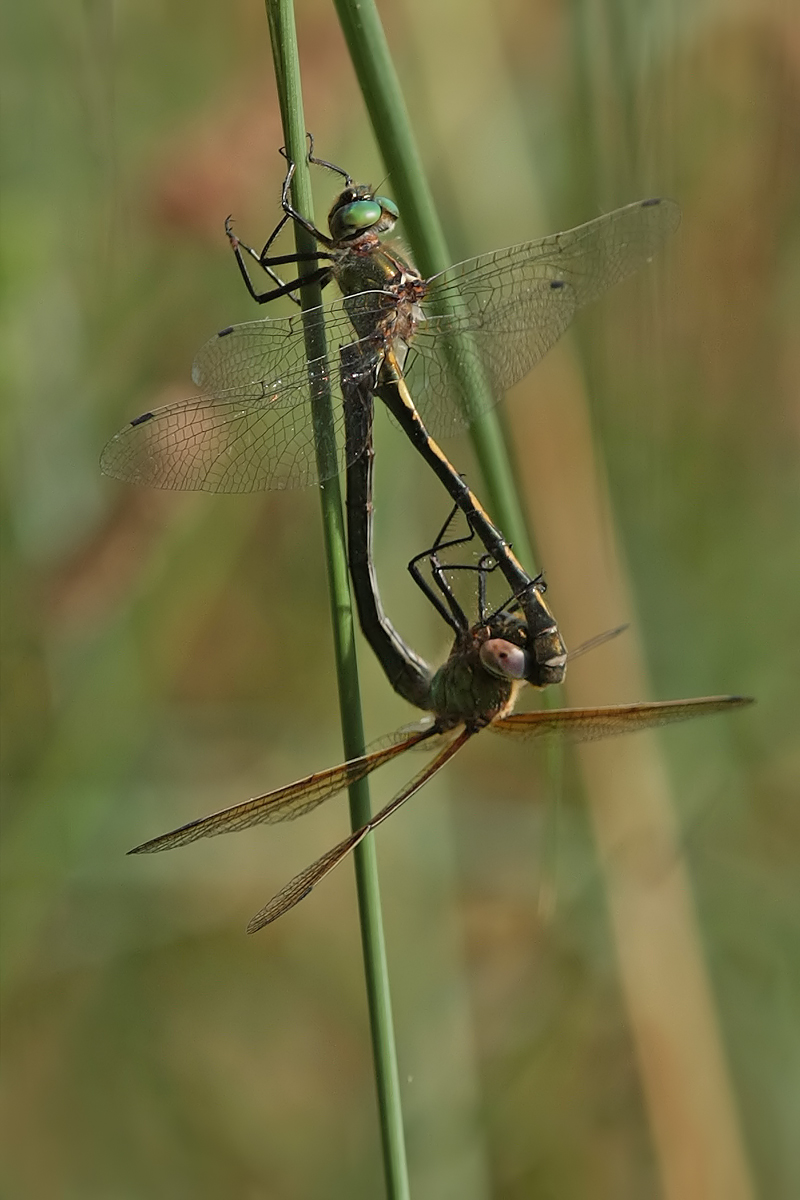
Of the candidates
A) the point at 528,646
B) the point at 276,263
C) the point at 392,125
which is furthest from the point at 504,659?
the point at 392,125

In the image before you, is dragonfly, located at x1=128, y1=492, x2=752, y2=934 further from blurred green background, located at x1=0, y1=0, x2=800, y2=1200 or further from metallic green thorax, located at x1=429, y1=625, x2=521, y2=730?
blurred green background, located at x1=0, y1=0, x2=800, y2=1200

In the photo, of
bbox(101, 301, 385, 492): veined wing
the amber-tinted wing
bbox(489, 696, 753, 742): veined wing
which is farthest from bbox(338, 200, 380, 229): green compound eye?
the amber-tinted wing

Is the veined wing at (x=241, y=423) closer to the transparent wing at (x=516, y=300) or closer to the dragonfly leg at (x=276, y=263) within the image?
the dragonfly leg at (x=276, y=263)

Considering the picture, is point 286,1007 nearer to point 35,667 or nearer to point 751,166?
point 35,667

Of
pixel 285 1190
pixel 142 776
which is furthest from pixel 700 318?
pixel 285 1190

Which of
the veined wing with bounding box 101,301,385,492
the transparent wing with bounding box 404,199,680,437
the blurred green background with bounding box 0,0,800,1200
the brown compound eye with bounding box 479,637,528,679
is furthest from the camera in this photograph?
the blurred green background with bounding box 0,0,800,1200

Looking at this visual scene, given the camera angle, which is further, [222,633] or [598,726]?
[222,633]

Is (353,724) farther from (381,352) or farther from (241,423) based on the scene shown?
(381,352)
